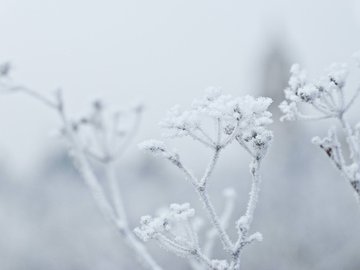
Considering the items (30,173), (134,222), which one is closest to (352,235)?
(134,222)

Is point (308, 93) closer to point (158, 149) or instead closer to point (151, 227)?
point (158, 149)

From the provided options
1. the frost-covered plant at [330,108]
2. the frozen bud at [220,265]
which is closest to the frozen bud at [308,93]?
the frost-covered plant at [330,108]

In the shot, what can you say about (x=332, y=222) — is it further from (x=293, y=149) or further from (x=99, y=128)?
(x=99, y=128)

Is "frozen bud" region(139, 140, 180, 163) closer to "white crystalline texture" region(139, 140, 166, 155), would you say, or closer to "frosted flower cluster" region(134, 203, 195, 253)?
"white crystalline texture" region(139, 140, 166, 155)

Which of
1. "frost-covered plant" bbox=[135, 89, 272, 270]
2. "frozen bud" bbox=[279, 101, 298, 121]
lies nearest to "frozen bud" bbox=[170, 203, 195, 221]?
"frost-covered plant" bbox=[135, 89, 272, 270]

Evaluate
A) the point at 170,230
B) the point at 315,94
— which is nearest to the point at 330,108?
the point at 315,94
